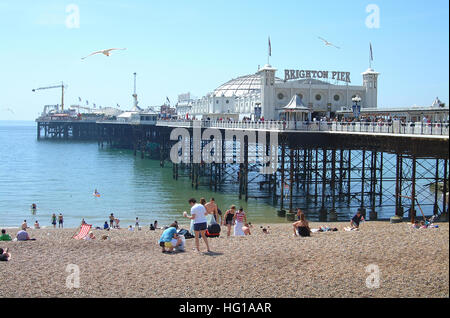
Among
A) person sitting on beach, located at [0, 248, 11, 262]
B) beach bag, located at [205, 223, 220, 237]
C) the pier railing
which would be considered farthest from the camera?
the pier railing

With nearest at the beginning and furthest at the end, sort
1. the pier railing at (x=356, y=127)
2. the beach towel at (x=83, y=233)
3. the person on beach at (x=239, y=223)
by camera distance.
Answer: the person on beach at (x=239, y=223)
the beach towel at (x=83, y=233)
the pier railing at (x=356, y=127)

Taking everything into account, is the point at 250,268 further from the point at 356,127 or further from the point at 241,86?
the point at 241,86

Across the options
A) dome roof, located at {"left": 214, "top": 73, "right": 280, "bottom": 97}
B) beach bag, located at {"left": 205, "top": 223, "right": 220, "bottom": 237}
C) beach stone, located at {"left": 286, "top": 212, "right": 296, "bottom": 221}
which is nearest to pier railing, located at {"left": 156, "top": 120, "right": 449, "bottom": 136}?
beach stone, located at {"left": 286, "top": 212, "right": 296, "bottom": 221}

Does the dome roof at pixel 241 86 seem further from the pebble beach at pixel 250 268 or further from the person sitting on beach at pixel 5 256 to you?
the person sitting on beach at pixel 5 256

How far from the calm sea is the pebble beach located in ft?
47.8

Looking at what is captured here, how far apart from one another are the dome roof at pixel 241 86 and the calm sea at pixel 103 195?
23.0 metres

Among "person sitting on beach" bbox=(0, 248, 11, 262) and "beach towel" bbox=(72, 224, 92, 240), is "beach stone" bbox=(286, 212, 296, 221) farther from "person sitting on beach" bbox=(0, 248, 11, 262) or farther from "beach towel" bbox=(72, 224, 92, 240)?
"person sitting on beach" bbox=(0, 248, 11, 262)

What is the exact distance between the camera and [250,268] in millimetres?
12312

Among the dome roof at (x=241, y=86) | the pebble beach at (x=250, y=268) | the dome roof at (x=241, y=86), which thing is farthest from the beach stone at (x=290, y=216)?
the dome roof at (x=241, y=86)

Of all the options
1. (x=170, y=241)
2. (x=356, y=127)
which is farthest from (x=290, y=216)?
(x=170, y=241)

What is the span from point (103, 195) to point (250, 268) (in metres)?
31.0

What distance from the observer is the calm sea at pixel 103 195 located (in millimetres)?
A: 31891

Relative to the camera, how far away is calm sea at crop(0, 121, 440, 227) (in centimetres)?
3189
